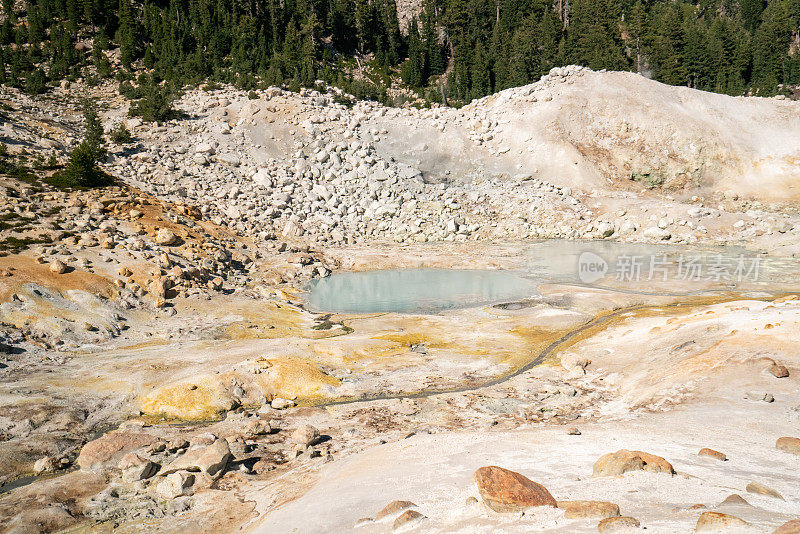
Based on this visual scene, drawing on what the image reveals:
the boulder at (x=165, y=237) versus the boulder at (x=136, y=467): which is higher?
the boulder at (x=165, y=237)

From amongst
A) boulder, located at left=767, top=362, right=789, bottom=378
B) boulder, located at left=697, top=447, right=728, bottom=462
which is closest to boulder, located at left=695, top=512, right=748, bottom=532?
boulder, located at left=697, top=447, right=728, bottom=462

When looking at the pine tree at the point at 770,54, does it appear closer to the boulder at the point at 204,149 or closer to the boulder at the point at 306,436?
the boulder at the point at 204,149

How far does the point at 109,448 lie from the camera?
14.2 metres

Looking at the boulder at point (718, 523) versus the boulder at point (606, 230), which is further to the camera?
the boulder at point (606, 230)

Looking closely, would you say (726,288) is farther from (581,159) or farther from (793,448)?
(581,159)

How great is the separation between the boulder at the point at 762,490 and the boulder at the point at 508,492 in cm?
332

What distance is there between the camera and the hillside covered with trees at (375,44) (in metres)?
67.1

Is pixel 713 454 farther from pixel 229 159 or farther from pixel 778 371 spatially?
pixel 229 159

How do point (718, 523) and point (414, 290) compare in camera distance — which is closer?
point (718, 523)

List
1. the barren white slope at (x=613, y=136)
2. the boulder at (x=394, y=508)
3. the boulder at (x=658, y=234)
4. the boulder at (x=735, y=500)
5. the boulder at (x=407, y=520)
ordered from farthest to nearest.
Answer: the barren white slope at (x=613, y=136)
the boulder at (x=658, y=234)
the boulder at (x=394, y=508)
the boulder at (x=407, y=520)
the boulder at (x=735, y=500)

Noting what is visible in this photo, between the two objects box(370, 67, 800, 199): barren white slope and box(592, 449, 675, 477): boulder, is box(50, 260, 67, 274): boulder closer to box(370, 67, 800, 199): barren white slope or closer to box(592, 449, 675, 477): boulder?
box(592, 449, 675, 477): boulder

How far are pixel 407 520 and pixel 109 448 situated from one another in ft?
31.5

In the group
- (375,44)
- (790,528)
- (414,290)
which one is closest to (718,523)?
(790,528)

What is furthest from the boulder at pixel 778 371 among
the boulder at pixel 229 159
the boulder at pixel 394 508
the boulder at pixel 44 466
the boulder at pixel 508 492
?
the boulder at pixel 229 159
